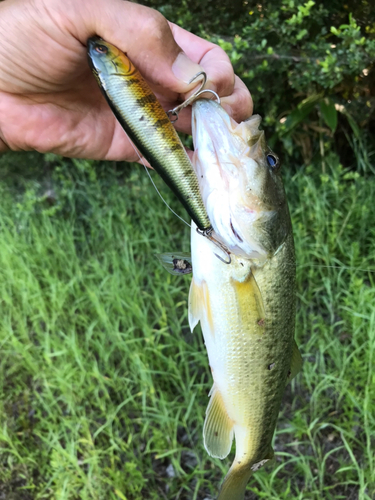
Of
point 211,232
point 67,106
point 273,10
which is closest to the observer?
point 211,232

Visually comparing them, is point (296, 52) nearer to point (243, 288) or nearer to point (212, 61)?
point (212, 61)

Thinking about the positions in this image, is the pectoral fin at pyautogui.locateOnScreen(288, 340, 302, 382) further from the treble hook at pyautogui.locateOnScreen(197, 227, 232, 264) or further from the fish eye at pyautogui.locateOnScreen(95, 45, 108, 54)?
the fish eye at pyautogui.locateOnScreen(95, 45, 108, 54)

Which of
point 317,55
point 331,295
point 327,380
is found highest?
point 317,55

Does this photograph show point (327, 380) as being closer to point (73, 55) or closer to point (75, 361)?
point (75, 361)

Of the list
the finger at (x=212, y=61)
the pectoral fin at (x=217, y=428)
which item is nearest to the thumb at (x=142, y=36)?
the finger at (x=212, y=61)

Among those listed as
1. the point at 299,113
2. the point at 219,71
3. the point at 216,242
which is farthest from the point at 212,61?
the point at 299,113

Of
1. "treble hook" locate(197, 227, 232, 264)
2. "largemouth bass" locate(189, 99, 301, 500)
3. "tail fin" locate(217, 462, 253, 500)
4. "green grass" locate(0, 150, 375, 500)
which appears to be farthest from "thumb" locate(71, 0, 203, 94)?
"tail fin" locate(217, 462, 253, 500)

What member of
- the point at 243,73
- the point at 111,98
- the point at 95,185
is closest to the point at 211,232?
the point at 111,98
